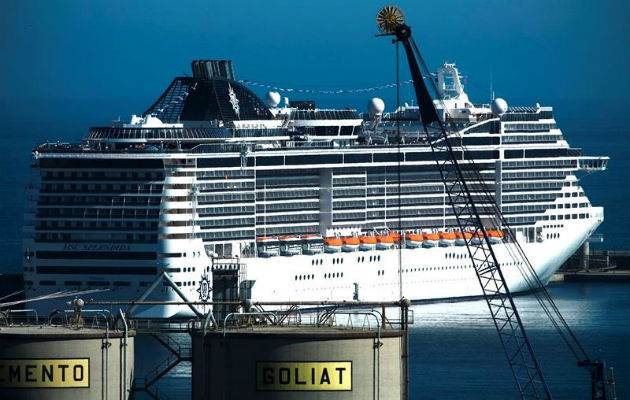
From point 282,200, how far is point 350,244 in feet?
11.1

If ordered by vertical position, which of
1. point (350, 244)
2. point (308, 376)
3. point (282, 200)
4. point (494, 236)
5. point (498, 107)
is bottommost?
point (308, 376)

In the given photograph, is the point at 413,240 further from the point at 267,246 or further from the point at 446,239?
the point at 267,246

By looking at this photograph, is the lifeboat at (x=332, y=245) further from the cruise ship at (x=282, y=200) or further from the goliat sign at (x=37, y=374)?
the goliat sign at (x=37, y=374)

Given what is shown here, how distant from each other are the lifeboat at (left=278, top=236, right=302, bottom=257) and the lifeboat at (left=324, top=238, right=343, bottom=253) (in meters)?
1.15

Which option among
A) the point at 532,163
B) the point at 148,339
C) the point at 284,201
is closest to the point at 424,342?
the point at 148,339

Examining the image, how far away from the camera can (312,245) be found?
11056cm

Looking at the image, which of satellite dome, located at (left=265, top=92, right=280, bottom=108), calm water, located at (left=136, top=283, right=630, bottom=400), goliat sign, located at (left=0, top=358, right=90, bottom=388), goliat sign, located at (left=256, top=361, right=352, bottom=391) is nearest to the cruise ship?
satellite dome, located at (left=265, top=92, right=280, bottom=108)

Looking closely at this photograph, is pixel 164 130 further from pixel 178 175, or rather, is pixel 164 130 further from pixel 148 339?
pixel 148 339

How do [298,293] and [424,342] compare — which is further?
[298,293]

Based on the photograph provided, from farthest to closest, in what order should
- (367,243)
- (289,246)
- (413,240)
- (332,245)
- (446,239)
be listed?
(446,239)
(413,240)
(367,243)
(332,245)
(289,246)

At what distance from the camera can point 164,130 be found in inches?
4311

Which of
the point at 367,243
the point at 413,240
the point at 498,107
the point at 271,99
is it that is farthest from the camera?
the point at 271,99

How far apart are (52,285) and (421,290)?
18.1 meters

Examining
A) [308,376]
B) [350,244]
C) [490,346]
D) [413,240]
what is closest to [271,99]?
[413,240]
